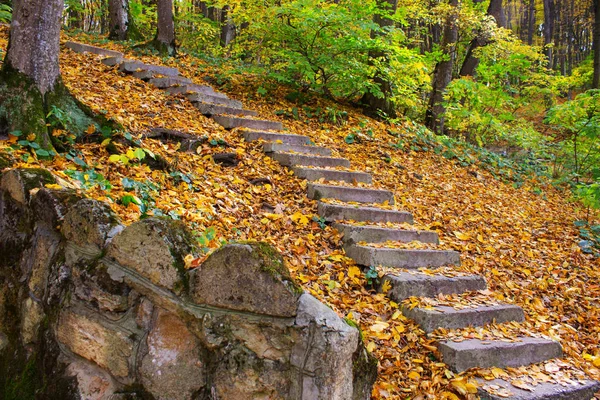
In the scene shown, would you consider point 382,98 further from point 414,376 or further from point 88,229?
point 88,229

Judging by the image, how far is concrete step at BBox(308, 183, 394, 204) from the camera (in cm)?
519

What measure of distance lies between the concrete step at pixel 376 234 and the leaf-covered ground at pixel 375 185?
0.15 metres

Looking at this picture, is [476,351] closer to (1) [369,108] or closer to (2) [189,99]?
(2) [189,99]

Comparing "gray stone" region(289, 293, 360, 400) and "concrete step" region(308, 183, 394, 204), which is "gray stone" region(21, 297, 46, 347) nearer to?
"gray stone" region(289, 293, 360, 400)

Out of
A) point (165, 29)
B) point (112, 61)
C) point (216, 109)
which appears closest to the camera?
point (216, 109)

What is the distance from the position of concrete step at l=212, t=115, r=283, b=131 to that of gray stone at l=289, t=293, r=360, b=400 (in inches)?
189

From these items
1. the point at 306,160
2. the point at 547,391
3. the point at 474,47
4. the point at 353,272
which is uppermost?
the point at 474,47

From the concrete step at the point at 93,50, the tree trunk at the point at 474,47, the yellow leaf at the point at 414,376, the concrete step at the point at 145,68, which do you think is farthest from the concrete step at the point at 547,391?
the tree trunk at the point at 474,47

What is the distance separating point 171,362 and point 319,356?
0.77 meters

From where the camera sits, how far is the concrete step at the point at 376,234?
178 inches

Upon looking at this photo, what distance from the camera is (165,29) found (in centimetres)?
943

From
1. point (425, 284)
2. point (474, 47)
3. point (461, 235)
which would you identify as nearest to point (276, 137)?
point (461, 235)

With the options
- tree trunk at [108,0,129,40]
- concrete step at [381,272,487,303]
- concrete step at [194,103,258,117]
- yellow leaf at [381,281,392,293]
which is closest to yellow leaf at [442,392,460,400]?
concrete step at [381,272,487,303]

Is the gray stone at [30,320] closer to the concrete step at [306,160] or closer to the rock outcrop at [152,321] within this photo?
the rock outcrop at [152,321]
